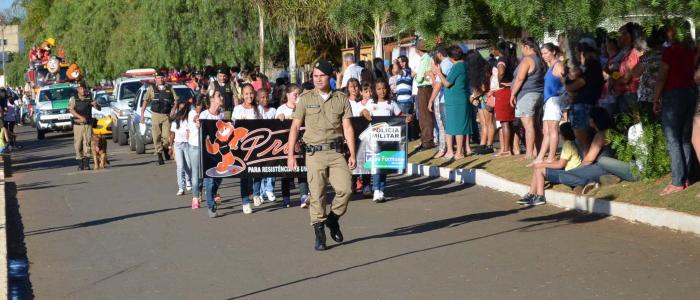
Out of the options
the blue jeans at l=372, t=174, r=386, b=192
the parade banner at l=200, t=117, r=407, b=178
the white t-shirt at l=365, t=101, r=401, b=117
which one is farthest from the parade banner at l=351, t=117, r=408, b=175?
the white t-shirt at l=365, t=101, r=401, b=117

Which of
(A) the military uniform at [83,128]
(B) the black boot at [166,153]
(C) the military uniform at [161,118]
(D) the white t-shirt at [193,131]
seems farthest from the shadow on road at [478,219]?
(B) the black boot at [166,153]

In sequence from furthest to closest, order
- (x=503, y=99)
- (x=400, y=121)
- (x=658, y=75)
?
(x=503, y=99) → (x=400, y=121) → (x=658, y=75)

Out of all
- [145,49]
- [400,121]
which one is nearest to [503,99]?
[400,121]

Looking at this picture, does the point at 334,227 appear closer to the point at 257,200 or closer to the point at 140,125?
the point at 257,200

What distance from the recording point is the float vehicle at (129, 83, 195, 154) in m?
27.9

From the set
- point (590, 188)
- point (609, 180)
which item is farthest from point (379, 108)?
point (609, 180)

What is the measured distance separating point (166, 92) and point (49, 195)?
6.70 meters

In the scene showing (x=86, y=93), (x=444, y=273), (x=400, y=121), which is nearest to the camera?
(x=444, y=273)

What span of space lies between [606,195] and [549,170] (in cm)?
92

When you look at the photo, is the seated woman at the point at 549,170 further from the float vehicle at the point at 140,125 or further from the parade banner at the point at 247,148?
the float vehicle at the point at 140,125

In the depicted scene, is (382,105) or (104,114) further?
(104,114)

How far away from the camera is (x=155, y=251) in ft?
39.9

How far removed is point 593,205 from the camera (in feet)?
44.0

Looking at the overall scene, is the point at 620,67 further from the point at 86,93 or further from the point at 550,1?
the point at 86,93
